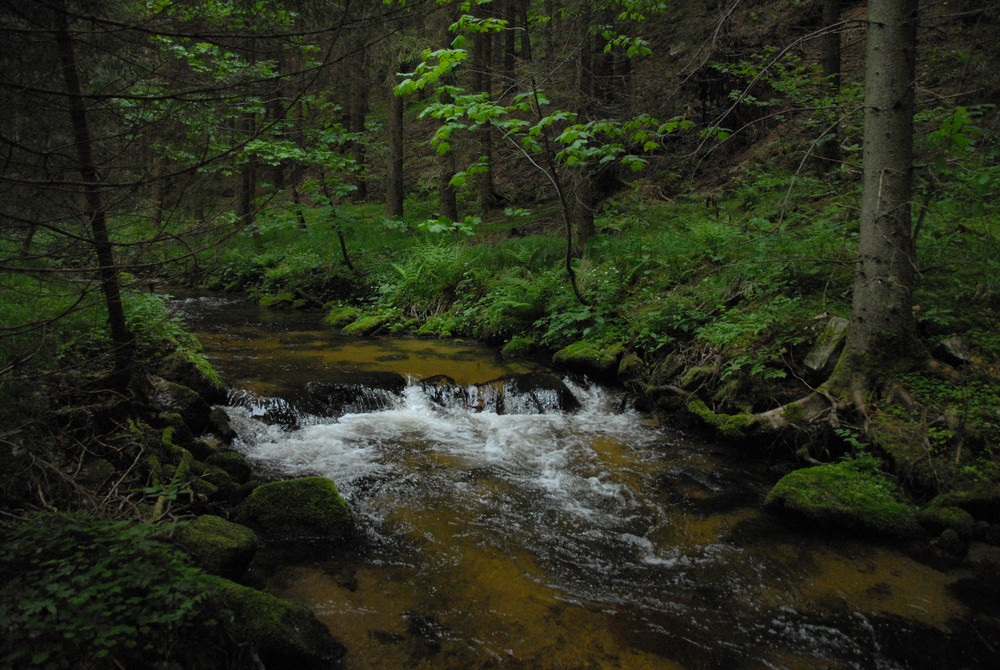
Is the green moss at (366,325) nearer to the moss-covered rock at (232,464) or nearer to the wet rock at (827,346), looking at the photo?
the moss-covered rock at (232,464)

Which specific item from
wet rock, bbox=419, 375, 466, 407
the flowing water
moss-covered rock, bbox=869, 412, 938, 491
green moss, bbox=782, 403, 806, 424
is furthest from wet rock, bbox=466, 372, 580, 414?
moss-covered rock, bbox=869, 412, 938, 491

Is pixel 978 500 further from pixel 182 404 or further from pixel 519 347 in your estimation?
pixel 182 404

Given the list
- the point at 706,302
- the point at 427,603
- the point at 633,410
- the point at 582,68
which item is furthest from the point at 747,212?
the point at 427,603

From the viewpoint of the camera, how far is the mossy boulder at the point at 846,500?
→ 455cm

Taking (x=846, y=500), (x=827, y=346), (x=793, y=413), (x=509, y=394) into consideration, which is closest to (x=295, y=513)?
(x=509, y=394)

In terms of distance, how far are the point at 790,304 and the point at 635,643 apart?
4.92 m

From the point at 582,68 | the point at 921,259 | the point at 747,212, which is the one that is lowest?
the point at 921,259

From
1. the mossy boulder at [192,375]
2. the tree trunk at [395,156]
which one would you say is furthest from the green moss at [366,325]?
the tree trunk at [395,156]

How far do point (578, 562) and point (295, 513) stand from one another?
2.44 metres

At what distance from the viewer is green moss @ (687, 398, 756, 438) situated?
20.5 feet

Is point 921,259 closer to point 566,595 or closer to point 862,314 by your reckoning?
point 862,314

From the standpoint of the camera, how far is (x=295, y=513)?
15.3ft

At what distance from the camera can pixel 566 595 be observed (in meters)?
4.02

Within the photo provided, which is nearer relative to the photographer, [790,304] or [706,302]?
[790,304]
